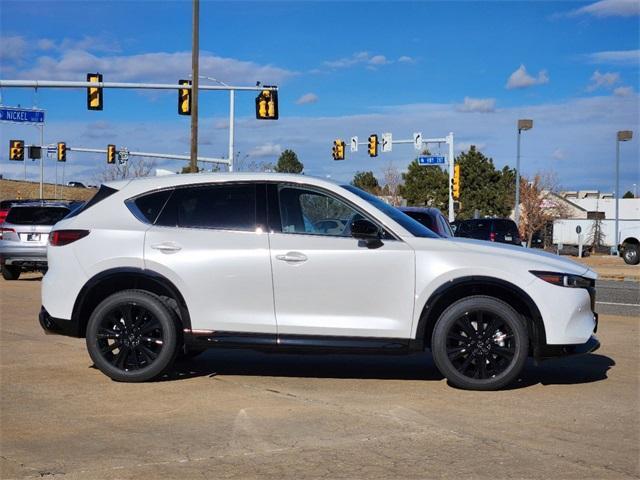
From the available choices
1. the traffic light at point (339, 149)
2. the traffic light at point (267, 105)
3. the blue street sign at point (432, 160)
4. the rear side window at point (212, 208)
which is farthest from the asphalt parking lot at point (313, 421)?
the blue street sign at point (432, 160)

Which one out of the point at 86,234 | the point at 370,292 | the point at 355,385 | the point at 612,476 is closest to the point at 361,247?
the point at 370,292

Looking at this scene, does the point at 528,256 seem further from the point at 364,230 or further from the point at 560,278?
the point at 364,230

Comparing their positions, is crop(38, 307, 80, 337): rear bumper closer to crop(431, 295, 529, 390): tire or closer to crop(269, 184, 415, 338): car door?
crop(269, 184, 415, 338): car door

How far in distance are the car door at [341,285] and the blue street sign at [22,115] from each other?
31541mm

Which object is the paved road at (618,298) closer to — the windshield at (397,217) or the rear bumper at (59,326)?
the windshield at (397,217)

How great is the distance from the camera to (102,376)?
7770 mm

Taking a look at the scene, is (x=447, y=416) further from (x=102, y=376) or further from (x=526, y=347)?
(x=102, y=376)

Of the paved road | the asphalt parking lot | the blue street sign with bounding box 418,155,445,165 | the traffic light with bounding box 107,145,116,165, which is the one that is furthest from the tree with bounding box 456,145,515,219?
the asphalt parking lot

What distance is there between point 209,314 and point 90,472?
2.49m

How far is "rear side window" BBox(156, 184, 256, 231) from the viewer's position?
7469mm

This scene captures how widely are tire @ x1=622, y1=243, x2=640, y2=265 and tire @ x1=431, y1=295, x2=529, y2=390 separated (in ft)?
89.0

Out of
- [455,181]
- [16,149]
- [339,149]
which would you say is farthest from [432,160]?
[16,149]

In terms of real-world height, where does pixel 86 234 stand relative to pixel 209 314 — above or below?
above

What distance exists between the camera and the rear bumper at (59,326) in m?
7.60
